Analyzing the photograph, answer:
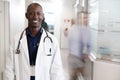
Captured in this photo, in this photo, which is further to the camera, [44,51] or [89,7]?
[89,7]

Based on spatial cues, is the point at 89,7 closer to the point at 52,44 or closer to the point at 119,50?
the point at 119,50

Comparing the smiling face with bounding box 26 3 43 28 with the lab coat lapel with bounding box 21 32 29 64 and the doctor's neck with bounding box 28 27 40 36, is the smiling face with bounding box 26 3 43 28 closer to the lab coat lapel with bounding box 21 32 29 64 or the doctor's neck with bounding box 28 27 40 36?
the doctor's neck with bounding box 28 27 40 36

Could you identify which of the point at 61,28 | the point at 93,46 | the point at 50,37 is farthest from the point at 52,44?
the point at 61,28

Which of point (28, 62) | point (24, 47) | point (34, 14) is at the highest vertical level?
point (34, 14)

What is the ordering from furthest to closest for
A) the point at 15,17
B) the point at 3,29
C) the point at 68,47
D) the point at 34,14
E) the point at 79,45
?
the point at 15,17 → the point at 3,29 → the point at 68,47 → the point at 79,45 → the point at 34,14

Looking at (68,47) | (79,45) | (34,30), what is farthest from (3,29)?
(34,30)

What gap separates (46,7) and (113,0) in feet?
19.5

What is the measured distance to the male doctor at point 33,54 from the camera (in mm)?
1859

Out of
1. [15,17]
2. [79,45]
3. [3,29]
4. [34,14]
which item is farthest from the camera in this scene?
[15,17]

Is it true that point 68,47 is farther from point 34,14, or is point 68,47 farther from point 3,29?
point 34,14

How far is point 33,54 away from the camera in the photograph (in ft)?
6.22

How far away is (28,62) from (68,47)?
1.60m

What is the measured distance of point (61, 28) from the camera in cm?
875

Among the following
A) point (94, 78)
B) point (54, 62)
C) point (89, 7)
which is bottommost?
point (94, 78)
